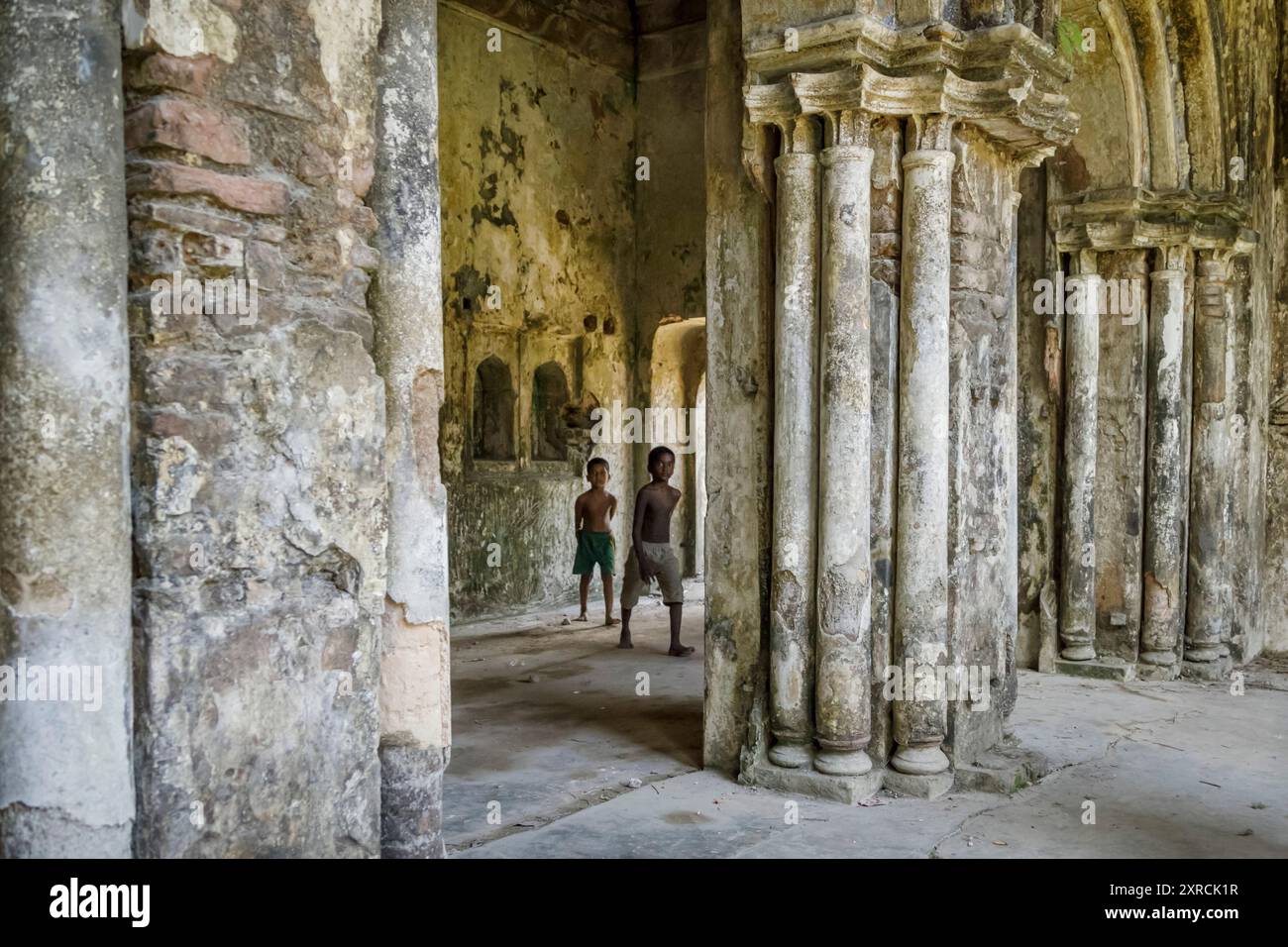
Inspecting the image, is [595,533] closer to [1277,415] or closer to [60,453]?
[1277,415]

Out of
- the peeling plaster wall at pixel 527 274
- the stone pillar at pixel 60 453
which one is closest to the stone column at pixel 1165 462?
the peeling plaster wall at pixel 527 274

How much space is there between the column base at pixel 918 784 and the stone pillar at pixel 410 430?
95.2 inches

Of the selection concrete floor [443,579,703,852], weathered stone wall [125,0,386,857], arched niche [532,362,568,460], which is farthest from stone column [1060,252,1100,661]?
weathered stone wall [125,0,386,857]

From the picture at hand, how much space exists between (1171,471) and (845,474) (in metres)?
4.16

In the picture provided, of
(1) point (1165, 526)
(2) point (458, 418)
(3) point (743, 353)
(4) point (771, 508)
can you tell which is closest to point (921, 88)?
(3) point (743, 353)

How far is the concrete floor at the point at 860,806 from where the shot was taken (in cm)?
422

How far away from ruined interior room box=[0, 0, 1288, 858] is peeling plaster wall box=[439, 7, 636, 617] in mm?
56

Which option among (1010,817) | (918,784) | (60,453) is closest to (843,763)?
(918,784)

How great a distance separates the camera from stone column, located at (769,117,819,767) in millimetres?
4836

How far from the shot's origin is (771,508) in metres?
5.03

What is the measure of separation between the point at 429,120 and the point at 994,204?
3197 millimetres

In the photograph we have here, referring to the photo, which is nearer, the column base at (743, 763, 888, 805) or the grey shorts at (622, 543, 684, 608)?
the column base at (743, 763, 888, 805)

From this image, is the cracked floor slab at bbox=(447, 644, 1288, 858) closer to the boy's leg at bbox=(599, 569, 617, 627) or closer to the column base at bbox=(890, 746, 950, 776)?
the column base at bbox=(890, 746, 950, 776)

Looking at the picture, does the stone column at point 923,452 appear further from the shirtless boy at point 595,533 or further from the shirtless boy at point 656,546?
the shirtless boy at point 595,533
